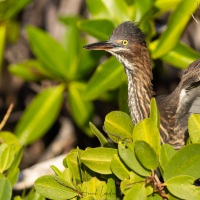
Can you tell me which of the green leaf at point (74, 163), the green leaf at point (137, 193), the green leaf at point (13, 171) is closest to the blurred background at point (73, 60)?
the green leaf at point (74, 163)

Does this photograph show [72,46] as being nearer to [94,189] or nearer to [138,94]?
[138,94]

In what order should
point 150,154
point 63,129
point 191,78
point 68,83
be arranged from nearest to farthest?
point 150,154 → point 191,78 → point 68,83 → point 63,129

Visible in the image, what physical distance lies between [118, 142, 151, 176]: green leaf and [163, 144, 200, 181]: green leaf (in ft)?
0.25

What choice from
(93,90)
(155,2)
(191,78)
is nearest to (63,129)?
(93,90)

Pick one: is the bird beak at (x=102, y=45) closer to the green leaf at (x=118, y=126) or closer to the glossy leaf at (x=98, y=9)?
the glossy leaf at (x=98, y=9)

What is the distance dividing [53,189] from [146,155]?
424mm

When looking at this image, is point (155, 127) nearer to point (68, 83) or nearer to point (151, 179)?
point (151, 179)

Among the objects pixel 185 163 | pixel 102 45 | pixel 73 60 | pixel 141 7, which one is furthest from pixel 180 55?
pixel 185 163

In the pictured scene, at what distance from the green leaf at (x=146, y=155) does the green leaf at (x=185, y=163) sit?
62 mm

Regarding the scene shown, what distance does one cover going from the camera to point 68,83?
5.27m

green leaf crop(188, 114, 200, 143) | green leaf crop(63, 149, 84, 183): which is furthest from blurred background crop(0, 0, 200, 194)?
green leaf crop(63, 149, 84, 183)

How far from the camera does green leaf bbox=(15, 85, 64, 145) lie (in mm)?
5340

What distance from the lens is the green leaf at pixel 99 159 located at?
286 centimetres

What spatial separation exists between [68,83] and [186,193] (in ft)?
8.89
